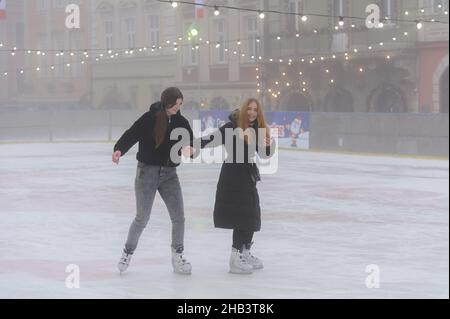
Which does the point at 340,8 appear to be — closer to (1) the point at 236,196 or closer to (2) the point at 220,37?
(2) the point at 220,37

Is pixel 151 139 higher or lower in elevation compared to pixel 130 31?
lower

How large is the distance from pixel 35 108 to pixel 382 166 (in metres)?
31.6

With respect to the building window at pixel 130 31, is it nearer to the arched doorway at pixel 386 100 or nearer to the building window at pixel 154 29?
the building window at pixel 154 29

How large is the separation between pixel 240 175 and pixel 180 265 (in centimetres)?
98

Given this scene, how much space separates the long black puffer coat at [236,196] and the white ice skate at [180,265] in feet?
1.48

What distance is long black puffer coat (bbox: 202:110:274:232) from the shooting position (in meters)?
9.35

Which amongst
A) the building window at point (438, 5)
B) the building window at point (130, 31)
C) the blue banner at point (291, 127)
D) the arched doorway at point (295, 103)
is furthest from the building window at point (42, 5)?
the building window at point (438, 5)

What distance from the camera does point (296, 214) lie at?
49.2ft

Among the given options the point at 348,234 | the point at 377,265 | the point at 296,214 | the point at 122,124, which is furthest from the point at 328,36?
the point at 377,265

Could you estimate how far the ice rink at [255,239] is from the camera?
8.59m

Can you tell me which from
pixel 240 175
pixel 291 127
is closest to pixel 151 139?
pixel 240 175

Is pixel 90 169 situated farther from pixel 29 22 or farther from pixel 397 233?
pixel 29 22

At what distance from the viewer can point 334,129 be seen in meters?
34.4

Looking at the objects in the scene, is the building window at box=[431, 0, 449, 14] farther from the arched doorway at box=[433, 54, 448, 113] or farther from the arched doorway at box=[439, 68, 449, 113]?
the arched doorway at box=[439, 68, 449, 113]
